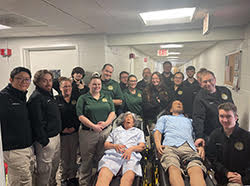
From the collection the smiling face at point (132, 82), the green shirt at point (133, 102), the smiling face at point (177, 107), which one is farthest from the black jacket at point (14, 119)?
the smiling face at point (177, 107)

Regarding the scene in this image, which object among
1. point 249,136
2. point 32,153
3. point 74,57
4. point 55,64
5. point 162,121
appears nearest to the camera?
point 249,136

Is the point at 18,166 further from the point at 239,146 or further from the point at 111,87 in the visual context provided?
the point at 239,146

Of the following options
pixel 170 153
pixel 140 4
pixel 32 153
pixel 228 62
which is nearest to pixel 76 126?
pixel 32 153

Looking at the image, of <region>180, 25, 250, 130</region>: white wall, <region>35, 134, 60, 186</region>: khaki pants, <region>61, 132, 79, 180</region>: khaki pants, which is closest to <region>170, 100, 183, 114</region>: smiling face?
<region>180, 25, 250, 130</region>: white wall

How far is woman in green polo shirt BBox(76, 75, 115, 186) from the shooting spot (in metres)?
2.06

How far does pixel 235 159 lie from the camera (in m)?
1.47

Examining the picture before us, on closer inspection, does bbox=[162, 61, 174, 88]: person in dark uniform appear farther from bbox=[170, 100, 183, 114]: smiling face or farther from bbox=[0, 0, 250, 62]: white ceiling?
bbox=[0, 0, 250, 62]: white ceiling

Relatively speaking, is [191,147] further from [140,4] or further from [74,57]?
[74,57]

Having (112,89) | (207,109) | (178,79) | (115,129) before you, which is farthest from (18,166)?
(178,79)

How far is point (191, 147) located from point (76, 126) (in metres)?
1.44

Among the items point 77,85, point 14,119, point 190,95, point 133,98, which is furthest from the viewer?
point 133,98

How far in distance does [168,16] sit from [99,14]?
2.77ft

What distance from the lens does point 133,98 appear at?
261cm

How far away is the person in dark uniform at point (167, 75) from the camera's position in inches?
106
